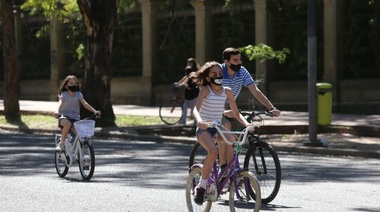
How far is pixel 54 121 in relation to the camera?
29312mm

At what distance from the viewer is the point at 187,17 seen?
117 feet

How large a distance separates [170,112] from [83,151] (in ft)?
47.1

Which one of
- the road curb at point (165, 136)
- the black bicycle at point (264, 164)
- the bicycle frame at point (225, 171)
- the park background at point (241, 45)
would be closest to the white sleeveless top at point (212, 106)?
the bicycle frame at point (225, 171)

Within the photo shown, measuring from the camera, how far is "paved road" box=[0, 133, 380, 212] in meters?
11.8

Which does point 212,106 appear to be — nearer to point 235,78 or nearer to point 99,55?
point 235,78

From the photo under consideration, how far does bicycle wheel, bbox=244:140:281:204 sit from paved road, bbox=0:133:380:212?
0.74 ft

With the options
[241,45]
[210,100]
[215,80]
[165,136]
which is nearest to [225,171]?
[210,100]

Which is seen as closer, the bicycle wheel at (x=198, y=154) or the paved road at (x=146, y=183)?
the paved road at (x=146, y=183)

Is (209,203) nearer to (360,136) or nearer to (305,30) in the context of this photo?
(360,136)

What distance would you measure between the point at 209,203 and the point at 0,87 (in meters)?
35.1

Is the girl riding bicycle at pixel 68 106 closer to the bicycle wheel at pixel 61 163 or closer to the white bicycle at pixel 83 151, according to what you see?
the bicycle wheel at pixel 61 163

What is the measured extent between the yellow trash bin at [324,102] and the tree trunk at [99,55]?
5884mm

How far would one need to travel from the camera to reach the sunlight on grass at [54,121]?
27.8 m

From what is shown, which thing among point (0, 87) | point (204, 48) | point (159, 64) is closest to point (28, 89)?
point (0, 87)
